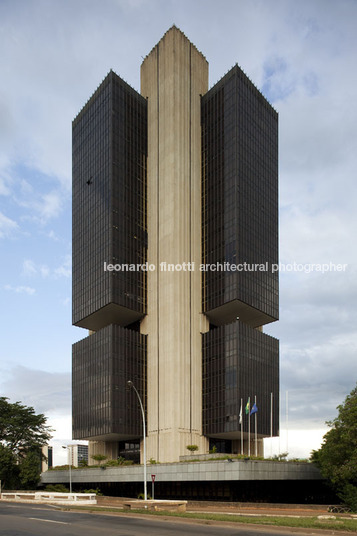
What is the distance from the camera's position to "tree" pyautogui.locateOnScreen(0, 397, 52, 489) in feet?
335

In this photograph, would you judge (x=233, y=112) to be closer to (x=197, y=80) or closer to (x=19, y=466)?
(x=197, y=80)

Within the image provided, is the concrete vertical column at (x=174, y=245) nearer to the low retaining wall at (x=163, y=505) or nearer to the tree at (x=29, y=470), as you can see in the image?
the tree at (x=29, y=470)

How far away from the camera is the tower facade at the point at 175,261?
4328 inches

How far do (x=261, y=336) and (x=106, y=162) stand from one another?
50.5 metres

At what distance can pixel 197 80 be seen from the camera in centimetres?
12775

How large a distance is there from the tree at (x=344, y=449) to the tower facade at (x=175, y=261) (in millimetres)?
37591

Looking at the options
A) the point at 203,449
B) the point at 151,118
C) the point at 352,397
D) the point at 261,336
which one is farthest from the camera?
the point at 151,118

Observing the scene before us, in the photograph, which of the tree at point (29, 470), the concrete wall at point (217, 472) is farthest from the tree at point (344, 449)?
the tree at point (29, 470)

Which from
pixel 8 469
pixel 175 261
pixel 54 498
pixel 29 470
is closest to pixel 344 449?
pixel 54 498

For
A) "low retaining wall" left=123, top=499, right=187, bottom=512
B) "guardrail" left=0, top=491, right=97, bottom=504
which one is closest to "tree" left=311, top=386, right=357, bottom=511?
"low retaining wall" left=123, top=499, right=187, bottom=512

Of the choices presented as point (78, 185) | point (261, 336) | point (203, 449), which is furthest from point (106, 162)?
point (203, 449)

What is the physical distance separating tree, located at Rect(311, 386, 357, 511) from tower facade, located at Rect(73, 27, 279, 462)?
37591 mm

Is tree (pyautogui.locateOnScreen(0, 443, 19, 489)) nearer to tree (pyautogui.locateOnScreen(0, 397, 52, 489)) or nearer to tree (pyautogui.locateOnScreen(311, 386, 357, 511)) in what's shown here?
tree (pyautogui.locateOnScreen(0, 397, 52, 489))

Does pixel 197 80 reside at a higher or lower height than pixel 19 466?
higher
